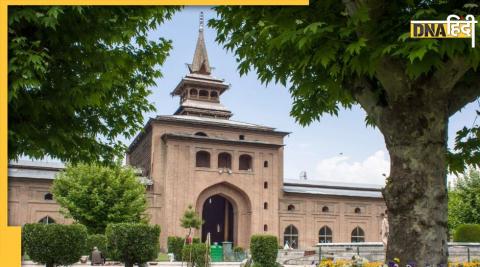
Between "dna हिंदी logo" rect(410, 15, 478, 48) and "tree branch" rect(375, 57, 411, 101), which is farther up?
"dna हिंदी logo" rect(410, 15, 478, 48)

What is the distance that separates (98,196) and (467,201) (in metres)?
23.6

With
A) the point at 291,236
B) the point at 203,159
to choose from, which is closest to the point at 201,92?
the point at 203,159

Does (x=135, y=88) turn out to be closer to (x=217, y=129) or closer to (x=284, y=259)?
(x=284, y=259)

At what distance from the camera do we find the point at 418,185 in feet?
20.8

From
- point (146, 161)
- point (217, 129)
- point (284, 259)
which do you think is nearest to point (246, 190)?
point (217, 129)

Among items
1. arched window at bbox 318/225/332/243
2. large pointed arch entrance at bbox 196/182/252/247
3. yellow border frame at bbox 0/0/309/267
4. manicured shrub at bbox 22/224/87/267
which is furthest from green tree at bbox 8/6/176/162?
arched window at bbox 318/225/332/243

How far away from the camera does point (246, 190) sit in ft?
144

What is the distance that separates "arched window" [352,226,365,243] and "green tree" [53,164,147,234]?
21995 mm

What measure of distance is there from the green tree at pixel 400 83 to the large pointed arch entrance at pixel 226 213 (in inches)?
1443

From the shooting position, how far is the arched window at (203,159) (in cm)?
4450

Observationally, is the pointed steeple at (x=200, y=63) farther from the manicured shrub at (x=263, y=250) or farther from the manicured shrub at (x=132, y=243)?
the manicured shrub at (x=132, y=243)

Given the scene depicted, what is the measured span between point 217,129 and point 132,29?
38.2m

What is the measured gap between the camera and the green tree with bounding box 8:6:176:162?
625cm

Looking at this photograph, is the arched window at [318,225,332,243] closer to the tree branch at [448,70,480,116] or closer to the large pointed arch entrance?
the large pointed arch entrance
